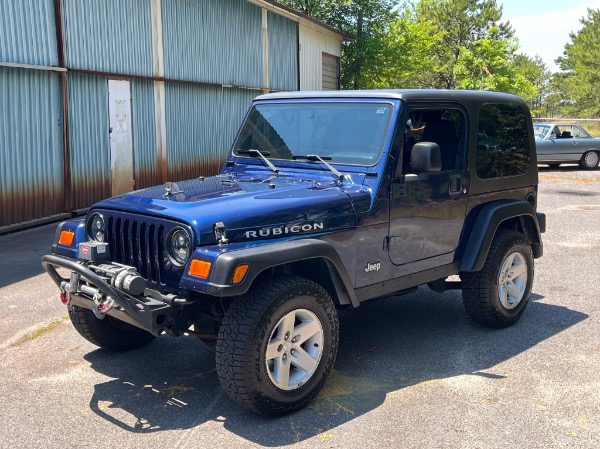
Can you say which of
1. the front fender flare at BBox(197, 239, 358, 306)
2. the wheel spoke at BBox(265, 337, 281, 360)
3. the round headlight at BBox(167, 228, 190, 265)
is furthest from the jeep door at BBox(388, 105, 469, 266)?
the round headlight at BBox(167, 228, 190, 265)

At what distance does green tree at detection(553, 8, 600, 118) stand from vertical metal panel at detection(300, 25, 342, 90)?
37.7 meters

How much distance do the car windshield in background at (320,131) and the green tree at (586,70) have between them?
177ft

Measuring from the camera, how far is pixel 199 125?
595 inches

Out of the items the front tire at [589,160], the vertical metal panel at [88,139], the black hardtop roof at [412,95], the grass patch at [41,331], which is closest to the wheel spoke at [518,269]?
the black hardtop roof at [412,95]

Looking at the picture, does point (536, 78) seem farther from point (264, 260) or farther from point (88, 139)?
point (264, 260)

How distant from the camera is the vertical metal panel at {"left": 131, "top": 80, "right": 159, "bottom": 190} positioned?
12820mm

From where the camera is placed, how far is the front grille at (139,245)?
4.08 meters

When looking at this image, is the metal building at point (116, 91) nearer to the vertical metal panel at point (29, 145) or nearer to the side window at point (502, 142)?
the vertical metal panel at point (29, 145)

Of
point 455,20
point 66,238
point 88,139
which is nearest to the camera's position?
point 66,238

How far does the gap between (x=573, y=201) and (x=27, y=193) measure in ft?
35.1

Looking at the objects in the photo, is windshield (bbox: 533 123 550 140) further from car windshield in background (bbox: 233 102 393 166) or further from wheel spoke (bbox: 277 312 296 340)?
wheel spoke (bbox: 277 312 296 340)

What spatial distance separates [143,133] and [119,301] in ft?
32.1

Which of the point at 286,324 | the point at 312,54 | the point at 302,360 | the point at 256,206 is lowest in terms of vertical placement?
the point at 302,360

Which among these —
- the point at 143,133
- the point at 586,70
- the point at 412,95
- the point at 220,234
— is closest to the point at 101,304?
the point at 220,234
